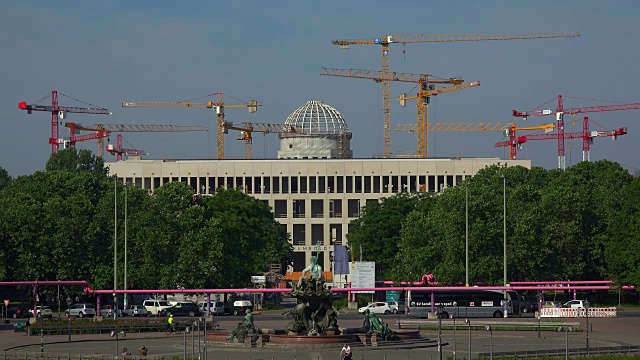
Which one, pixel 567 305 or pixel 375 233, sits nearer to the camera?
pixel 567 305

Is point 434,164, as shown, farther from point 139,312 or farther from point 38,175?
point 139,312

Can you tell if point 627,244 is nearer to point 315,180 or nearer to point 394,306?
point 394,306

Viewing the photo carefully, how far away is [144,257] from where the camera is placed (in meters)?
105

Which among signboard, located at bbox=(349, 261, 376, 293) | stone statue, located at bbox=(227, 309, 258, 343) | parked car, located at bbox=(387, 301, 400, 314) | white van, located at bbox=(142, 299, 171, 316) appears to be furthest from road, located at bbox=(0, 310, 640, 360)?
parked car, located at bbox=(387, 301, 400, 314)

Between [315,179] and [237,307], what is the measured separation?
77.1 meters

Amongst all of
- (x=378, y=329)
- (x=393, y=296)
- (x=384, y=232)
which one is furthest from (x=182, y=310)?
(x=384, y=232)

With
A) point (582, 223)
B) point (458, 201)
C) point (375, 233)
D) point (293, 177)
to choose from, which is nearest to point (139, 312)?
point (458, 201)

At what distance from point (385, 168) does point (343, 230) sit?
11.3m

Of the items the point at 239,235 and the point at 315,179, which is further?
the point at 315,179

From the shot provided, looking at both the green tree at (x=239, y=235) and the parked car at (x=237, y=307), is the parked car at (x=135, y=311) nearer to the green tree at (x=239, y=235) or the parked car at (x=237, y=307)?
the green tree at (x=239, y=235)

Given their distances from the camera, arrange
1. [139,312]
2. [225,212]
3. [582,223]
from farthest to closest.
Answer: [225,212]
[582,223]
[139,312]

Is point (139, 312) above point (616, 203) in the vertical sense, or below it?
below

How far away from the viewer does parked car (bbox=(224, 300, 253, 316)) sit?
359 ft

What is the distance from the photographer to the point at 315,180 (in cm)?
18862
